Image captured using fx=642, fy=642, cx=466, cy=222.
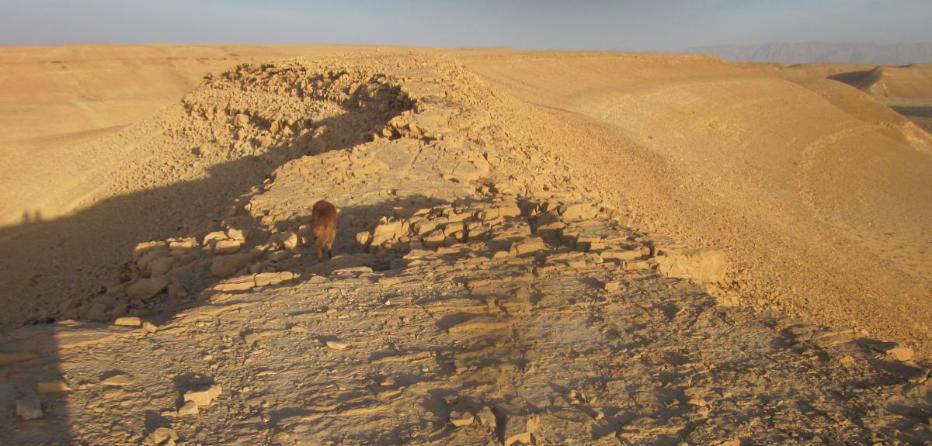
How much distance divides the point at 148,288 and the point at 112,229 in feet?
19.4

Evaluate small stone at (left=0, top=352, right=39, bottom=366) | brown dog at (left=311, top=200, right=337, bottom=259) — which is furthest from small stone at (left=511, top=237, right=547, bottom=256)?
small stone at (left=0, top=352, right=39, bottom=366)

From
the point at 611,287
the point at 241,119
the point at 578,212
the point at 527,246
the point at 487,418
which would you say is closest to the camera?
the point at 487,418

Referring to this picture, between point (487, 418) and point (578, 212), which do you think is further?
point (578, 212)

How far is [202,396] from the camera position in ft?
11.7

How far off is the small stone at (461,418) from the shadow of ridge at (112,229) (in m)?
3.57

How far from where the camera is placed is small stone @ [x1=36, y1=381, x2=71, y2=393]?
3500 millimetres

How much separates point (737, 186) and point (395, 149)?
404 inches

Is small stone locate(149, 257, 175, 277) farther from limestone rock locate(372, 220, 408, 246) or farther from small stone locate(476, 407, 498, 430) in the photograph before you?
small stone locate(476, 407, 498, 430)

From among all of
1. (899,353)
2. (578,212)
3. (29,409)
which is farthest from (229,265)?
(899,353)

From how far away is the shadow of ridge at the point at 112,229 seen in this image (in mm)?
9422

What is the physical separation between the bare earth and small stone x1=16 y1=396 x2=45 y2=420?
0.01 m

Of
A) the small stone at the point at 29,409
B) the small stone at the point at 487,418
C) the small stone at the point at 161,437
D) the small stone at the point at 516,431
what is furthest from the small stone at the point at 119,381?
the small stone at the point at 516,431

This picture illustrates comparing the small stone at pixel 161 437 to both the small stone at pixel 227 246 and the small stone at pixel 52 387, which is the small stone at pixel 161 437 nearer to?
the small stone at pixel 52 387

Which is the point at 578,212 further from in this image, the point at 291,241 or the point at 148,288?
the point at 148,288
